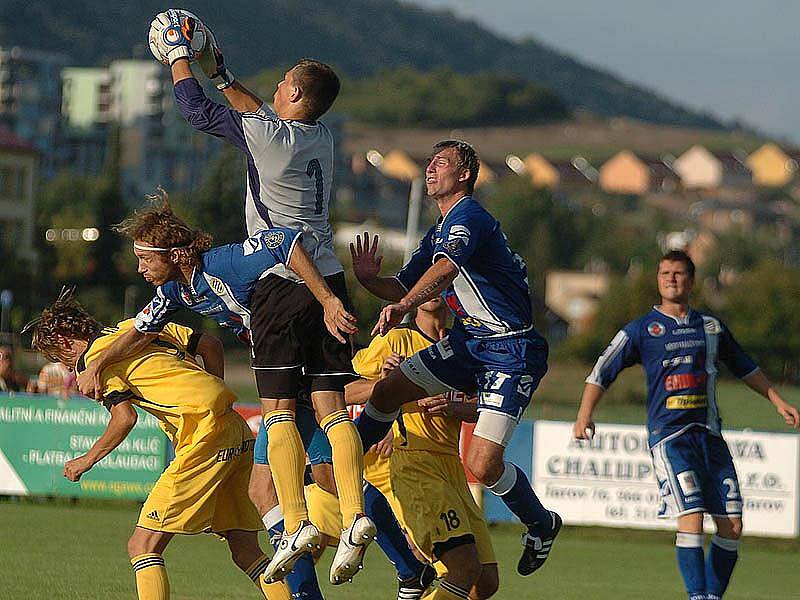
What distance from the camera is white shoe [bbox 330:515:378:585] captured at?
6.79 metres

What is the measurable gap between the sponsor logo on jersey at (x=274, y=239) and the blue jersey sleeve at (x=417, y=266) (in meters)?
1.21

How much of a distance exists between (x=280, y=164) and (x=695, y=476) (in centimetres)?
376

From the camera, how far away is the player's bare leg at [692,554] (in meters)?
9.27

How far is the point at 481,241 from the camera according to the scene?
772 cm

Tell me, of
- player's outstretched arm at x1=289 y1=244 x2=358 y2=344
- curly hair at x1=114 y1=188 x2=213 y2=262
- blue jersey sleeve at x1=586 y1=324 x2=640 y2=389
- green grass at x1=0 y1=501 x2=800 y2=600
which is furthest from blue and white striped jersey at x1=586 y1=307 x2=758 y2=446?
curly hair at x1=114 y1=188 x2=213 y2=262

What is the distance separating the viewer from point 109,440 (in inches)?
287

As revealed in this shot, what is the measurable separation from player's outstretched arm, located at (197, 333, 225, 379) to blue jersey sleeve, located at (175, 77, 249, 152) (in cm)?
121

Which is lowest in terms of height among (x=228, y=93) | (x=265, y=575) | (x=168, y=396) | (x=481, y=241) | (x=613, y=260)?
(x=613, y=260)

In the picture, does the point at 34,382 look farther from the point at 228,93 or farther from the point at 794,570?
the point at 228,93

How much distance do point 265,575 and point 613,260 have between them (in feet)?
449

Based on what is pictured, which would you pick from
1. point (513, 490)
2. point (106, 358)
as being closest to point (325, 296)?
point (106, 358)

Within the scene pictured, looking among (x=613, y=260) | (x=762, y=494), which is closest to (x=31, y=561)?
(x=762, y=494)

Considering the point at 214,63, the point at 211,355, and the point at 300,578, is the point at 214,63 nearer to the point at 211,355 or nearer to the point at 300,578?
the point at 211,355

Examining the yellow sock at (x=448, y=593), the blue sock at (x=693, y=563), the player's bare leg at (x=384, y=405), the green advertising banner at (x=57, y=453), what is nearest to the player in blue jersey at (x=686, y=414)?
the blue sock at (x=693, y=563)
